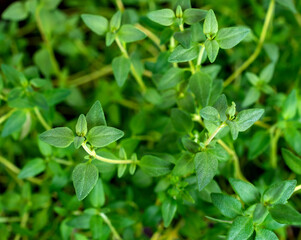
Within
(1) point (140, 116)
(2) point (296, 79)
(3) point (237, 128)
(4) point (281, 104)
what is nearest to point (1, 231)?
(1) point (140, 116)

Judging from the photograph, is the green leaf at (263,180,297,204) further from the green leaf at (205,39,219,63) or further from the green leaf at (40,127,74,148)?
the green leaf at (40,127,74,148)

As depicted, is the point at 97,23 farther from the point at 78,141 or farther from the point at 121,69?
the point at 78,141

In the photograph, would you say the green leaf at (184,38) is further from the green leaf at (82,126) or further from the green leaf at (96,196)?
the green leaf at (96,196)


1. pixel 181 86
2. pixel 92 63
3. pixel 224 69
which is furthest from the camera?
pixel 92 63

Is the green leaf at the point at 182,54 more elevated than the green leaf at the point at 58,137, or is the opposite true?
the green leaf at the point at 182,54

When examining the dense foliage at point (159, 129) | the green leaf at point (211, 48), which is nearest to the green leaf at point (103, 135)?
the dense foliage at point (159, 129)

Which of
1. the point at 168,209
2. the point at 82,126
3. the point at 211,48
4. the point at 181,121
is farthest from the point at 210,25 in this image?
the point at 168,209

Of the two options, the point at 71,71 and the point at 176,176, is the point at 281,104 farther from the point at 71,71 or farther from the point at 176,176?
the point at 71,71
